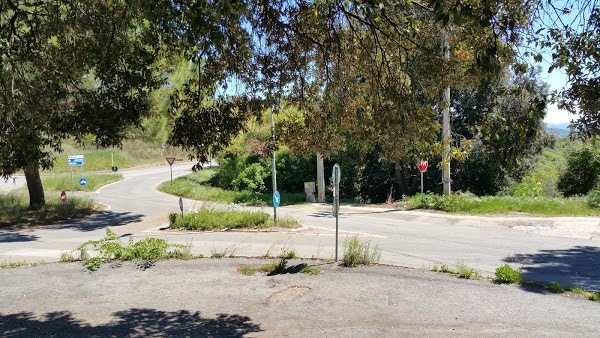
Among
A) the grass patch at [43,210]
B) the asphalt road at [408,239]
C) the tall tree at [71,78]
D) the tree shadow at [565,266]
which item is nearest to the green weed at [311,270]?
the asphalt road at [408,239]

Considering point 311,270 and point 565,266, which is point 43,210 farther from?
point 565,266

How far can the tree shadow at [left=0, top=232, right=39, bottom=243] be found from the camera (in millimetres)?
17281

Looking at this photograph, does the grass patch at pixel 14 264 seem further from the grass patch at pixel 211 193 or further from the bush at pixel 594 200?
the bush at pixel 594 200

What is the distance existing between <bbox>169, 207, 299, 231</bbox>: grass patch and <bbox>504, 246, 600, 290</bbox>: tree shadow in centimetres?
838

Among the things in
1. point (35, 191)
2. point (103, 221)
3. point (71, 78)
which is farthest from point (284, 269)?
point (35, 191)

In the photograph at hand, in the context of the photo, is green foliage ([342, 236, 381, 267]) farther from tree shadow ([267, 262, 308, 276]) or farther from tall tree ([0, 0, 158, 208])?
tall tree ([0, 0, 158, 208])

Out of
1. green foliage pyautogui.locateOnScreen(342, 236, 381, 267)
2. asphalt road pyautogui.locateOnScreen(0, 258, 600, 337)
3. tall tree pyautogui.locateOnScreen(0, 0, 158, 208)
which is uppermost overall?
tall tree pyautogui.locateOnScreen(0, 0, 158, 208)

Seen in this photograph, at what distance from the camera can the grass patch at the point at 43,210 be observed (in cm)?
2241

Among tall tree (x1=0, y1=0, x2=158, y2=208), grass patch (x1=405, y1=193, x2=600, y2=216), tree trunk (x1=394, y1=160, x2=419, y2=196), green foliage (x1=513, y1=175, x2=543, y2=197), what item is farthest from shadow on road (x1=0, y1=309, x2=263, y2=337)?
tree trunk (x1=394, y1=160, x2=419, y2=196)

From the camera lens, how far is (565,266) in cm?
1159

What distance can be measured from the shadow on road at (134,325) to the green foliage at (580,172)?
23830 millimetres

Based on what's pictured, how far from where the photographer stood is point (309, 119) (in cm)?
802

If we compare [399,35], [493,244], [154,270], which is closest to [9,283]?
[154,270]

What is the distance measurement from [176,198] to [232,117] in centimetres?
2616
